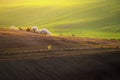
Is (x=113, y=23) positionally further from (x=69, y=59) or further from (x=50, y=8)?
(x=69, y=59)

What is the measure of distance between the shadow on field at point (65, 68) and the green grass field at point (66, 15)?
37.6m

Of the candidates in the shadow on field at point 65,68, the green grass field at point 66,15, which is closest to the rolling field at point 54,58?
the shadow on field at point 65,68

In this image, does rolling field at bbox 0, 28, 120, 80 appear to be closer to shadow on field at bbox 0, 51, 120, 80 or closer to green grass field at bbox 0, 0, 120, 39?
shadow on field at bbox 0, 51, 120, 80

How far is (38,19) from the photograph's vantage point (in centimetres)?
8838

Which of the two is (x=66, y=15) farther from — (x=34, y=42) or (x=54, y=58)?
(x=54, y=58)

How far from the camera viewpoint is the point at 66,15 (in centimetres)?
9069

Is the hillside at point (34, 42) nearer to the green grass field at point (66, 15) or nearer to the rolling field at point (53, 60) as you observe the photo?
the rolling field at point (53, 60)

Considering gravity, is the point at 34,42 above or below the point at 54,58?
above

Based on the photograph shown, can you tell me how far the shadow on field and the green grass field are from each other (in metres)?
37.6

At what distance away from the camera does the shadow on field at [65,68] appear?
2647 centimetres

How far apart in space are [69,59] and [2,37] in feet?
26.2

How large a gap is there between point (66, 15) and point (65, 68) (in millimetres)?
62189

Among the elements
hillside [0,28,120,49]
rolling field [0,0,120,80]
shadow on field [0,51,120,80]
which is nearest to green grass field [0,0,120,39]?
hillside [0,28,120,49]

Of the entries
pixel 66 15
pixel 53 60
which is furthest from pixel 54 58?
pixel 66 15
